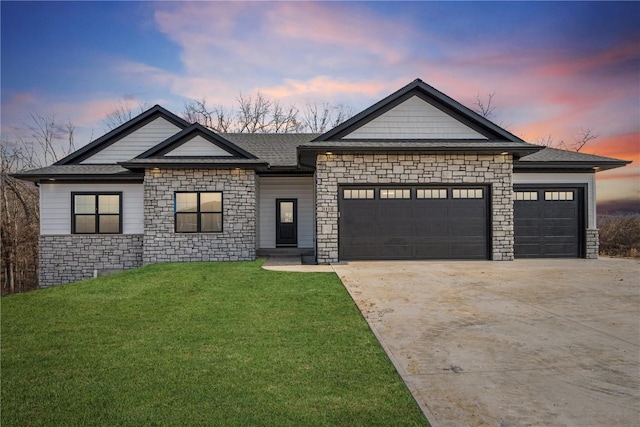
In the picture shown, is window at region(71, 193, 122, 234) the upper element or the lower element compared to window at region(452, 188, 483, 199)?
lower

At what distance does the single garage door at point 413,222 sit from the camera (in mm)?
13484

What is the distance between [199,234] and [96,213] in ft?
16.0

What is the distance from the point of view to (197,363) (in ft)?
14.4

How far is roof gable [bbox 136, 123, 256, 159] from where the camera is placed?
1410 cm

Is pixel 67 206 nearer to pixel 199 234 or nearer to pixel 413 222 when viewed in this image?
pixel 199 234

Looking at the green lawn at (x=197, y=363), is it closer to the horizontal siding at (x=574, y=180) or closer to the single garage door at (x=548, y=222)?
the single garage door at (x=548, y=222)

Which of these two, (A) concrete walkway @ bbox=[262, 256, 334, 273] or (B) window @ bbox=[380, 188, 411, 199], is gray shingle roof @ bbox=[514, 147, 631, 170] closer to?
(B) window @ bbox=[380, 188, 411, 199]

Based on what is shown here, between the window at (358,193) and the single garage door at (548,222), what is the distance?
19.5 feet

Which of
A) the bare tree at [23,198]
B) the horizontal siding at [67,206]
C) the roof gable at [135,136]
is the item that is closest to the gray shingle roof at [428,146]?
the roof gable at [135,136]

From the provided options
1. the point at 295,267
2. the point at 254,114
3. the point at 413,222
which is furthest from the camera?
the point at 254,114

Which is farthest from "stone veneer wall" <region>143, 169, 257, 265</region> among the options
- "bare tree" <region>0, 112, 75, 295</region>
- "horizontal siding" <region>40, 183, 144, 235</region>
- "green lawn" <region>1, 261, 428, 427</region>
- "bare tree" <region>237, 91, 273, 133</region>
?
"bare tree" <region>237, 91, 273, 133</region>

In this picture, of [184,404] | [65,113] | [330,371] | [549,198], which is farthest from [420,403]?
[65,113]

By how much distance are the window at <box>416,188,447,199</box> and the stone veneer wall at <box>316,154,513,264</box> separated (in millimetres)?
319

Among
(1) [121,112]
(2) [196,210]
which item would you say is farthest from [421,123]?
(1) [121,112]
